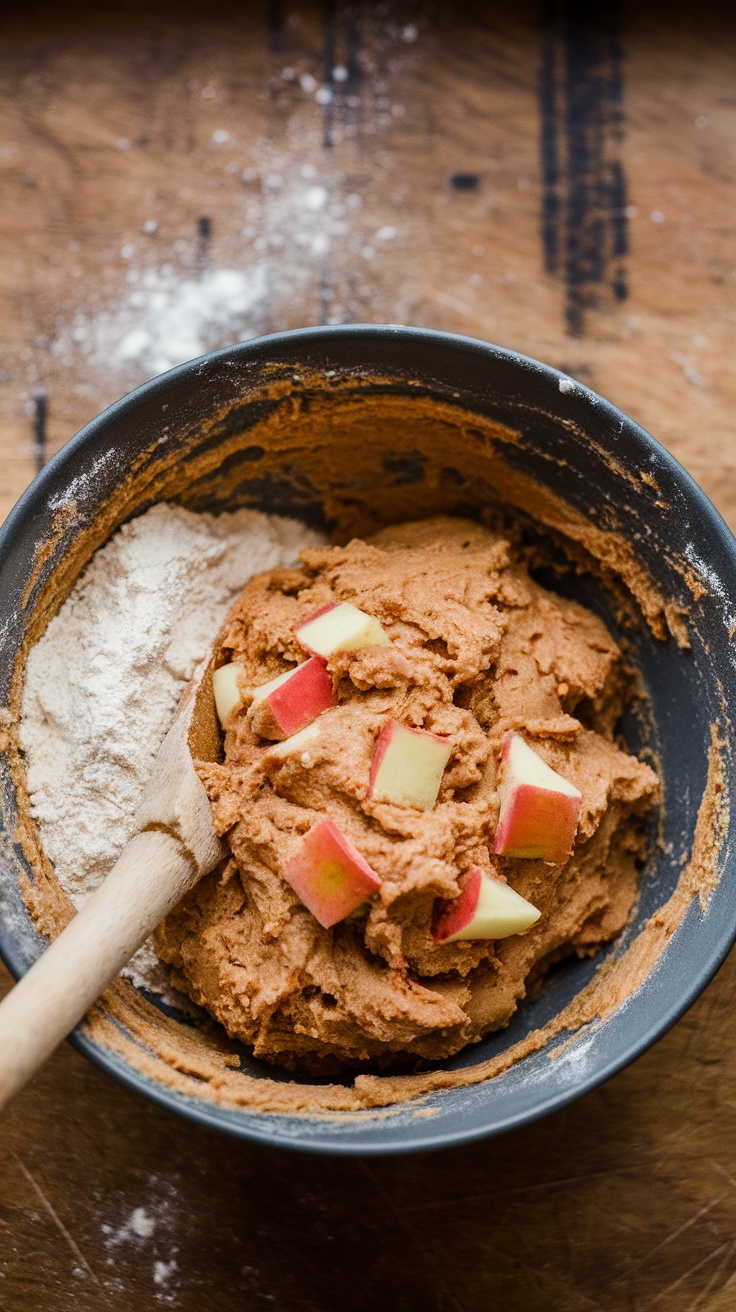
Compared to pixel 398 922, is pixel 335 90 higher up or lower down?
higher up

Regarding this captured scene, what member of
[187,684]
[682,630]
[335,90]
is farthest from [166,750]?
[335,90]

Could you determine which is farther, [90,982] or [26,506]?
[26,506]

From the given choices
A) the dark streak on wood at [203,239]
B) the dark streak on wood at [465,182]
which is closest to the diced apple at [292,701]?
the dark streak on wood at [203,239]

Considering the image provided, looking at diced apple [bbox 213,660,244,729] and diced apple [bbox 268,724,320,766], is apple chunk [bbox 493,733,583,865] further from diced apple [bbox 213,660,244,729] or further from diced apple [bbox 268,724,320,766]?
diced apple [bbox 213,660,244,729]

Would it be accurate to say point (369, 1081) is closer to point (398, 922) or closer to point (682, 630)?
point (398, 922)

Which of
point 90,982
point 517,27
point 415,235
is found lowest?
point 90,982

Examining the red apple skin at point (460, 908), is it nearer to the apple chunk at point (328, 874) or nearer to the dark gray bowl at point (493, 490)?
the apple chunk at point (328, 874)

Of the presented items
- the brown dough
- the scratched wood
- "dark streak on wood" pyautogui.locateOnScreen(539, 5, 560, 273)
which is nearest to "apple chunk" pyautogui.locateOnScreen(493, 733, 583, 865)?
the brown dough

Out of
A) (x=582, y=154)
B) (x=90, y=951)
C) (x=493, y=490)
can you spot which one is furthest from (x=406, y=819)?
(x=582, y=154)
